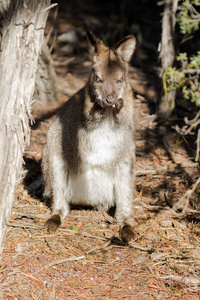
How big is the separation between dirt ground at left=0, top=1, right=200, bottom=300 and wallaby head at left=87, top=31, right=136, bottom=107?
1.27 metres

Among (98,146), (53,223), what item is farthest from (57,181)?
(98,146)

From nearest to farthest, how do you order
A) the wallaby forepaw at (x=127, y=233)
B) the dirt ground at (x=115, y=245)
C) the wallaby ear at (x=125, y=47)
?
1. the dirt ground at (x=115, y=245)
2. the wallaby forepaw at (x=127, y=233)
3. the wallaby ear at (x=125, y=47)

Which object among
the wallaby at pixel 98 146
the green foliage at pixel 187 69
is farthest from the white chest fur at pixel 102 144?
the green foliage at pixel 187 69

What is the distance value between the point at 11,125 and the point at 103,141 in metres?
1.26

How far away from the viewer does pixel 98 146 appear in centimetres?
405

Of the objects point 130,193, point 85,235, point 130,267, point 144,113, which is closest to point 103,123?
point 130,193

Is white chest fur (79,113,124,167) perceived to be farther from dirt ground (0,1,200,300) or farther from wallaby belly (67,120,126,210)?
dirt ground (0,1,200,300)

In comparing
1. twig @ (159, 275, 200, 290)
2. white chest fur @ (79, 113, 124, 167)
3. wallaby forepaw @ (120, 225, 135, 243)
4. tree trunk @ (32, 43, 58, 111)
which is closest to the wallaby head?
white chest fur @ (79, 113, 124, 167)

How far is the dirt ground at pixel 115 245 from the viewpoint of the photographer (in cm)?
317

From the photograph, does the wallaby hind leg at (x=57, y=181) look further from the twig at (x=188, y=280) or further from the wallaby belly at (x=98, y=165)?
the twig at (x=188, y=280)

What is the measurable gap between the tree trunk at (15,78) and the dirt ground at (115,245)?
0.53 metres

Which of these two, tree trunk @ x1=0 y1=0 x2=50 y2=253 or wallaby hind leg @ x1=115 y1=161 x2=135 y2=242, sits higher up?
tree trunk @ x1=0 y1=0 x2=50 y2=253

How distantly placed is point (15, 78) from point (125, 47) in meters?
1.51

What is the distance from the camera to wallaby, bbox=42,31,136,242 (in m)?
3.95
